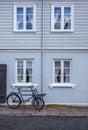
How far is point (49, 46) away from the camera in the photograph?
20.4 meters

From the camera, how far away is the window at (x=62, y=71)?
20.5m

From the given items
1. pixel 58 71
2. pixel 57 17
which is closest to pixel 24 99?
pixel 58 71

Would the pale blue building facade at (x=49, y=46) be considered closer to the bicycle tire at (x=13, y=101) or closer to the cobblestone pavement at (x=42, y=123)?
the bicycle tire at (x=13, y=101)

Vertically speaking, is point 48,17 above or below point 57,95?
above

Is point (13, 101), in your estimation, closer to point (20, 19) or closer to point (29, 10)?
point (20, 19)

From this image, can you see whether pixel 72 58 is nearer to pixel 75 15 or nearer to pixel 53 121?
pixel 75 15

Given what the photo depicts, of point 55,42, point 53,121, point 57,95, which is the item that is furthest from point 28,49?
point 53,121

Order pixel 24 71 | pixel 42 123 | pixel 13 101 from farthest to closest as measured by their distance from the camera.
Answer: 1. pixel 24 71
2. pixel 13 101
3. pixel 42 123

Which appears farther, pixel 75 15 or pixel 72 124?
pixel 75 15

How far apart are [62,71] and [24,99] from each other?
93.3 inches

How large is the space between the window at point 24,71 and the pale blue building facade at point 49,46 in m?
0.05

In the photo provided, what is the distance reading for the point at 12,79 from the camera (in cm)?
2039

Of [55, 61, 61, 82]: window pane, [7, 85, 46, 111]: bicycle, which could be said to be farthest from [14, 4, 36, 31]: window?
[7, 85, 46, 111]: bicycle

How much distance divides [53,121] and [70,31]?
6.28 meters
